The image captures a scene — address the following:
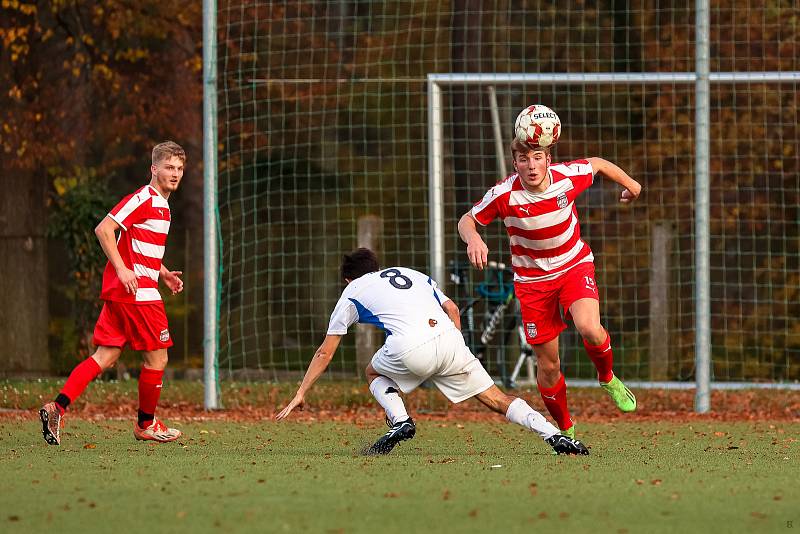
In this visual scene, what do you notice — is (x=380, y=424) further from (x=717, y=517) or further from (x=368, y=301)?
(x=717, y=517)

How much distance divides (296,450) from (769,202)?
10.1 metres

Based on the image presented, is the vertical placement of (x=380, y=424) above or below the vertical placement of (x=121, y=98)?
below

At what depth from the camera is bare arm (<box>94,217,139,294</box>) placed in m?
8.20

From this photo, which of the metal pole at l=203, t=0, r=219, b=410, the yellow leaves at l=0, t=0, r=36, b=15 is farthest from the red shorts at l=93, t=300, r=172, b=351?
the yellow leaves at l=0, t=0, r=36, b=15

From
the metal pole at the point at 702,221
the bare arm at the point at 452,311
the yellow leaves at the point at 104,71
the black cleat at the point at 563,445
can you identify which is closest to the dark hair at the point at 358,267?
the bare arm at the point at 452,311

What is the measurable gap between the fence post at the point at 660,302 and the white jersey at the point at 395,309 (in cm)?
742

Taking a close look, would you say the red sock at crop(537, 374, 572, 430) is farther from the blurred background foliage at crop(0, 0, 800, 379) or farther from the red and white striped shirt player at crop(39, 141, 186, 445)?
the blurred background foliage at crop(0, 0, 800, 379)

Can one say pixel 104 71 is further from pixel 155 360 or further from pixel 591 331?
pixel 591 331

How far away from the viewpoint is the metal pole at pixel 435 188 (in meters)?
12.0

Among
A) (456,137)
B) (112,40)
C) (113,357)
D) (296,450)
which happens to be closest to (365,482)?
(296,450)

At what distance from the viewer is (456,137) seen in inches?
615

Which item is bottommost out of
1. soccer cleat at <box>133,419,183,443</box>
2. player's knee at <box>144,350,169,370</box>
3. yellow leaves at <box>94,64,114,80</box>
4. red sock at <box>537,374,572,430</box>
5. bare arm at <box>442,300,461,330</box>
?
soccer cleat at <box>133,419,183,443</box>

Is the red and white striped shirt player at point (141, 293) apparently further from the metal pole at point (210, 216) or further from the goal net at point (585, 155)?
the goal net at point (585, 155)

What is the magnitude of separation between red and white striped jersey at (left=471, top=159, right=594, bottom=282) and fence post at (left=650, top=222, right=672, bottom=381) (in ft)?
22.6
